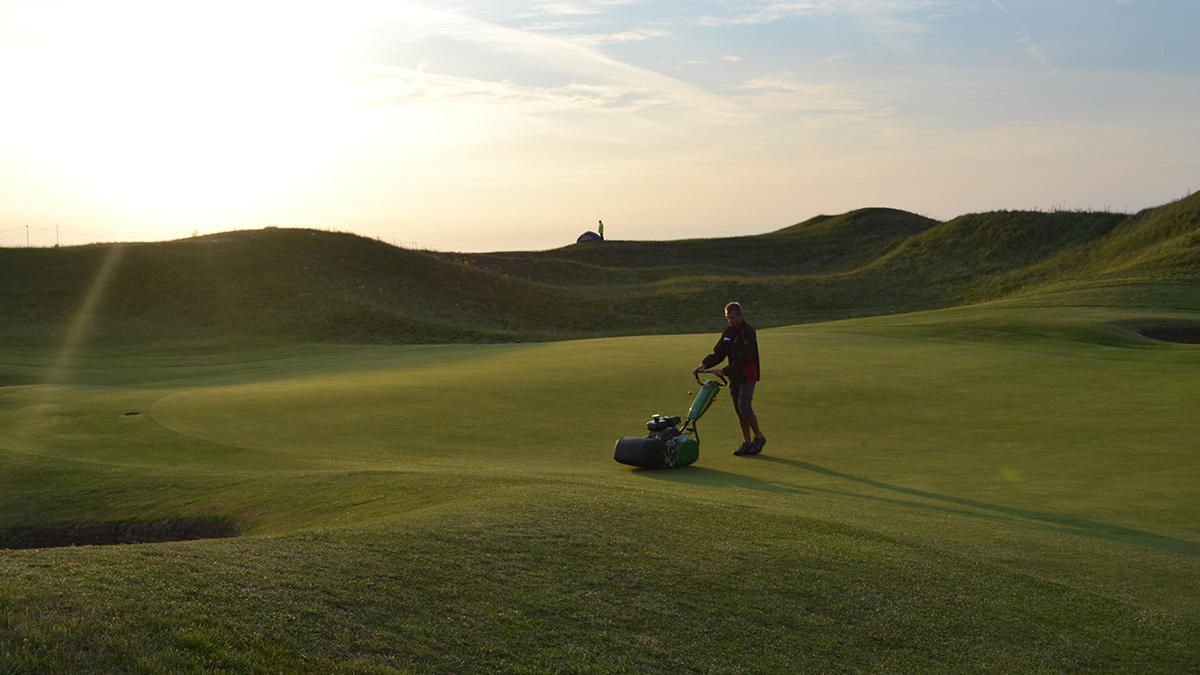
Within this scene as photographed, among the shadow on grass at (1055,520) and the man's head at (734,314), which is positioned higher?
the man's head at (734,314)

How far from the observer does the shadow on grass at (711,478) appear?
465 inches

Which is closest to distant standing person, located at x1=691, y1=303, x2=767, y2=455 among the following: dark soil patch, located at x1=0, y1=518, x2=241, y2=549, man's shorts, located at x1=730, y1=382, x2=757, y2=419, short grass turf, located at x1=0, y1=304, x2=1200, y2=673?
man's shorts, located at x1=730, y1=382, x2=757, y2=419

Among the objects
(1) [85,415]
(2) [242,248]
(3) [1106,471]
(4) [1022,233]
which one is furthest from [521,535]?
(4) [1022,233]

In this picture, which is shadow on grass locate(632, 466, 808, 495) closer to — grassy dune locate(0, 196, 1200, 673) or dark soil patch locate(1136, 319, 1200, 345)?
grassy dune locate(0, 196, 1200, 673)

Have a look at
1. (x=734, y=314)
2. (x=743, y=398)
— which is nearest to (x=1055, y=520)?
(x=743, y=398)

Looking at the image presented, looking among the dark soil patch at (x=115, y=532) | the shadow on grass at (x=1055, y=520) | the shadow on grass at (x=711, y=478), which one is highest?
the shadow on grass at (x=711, y=478)

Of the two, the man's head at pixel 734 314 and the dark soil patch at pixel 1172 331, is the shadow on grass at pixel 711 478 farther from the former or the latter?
the dark soil patch at pixel 1172 331

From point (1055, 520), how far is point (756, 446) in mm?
5055

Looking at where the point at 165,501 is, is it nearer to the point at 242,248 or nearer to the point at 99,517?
the point at 99,517

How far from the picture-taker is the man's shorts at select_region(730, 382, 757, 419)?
1456cm

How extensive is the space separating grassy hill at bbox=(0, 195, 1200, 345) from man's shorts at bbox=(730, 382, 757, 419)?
119 feet

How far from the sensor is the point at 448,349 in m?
33.7

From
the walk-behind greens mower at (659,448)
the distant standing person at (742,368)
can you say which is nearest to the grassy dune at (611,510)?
the walk-behind greens mower at (659,448)

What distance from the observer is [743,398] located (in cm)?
1462
